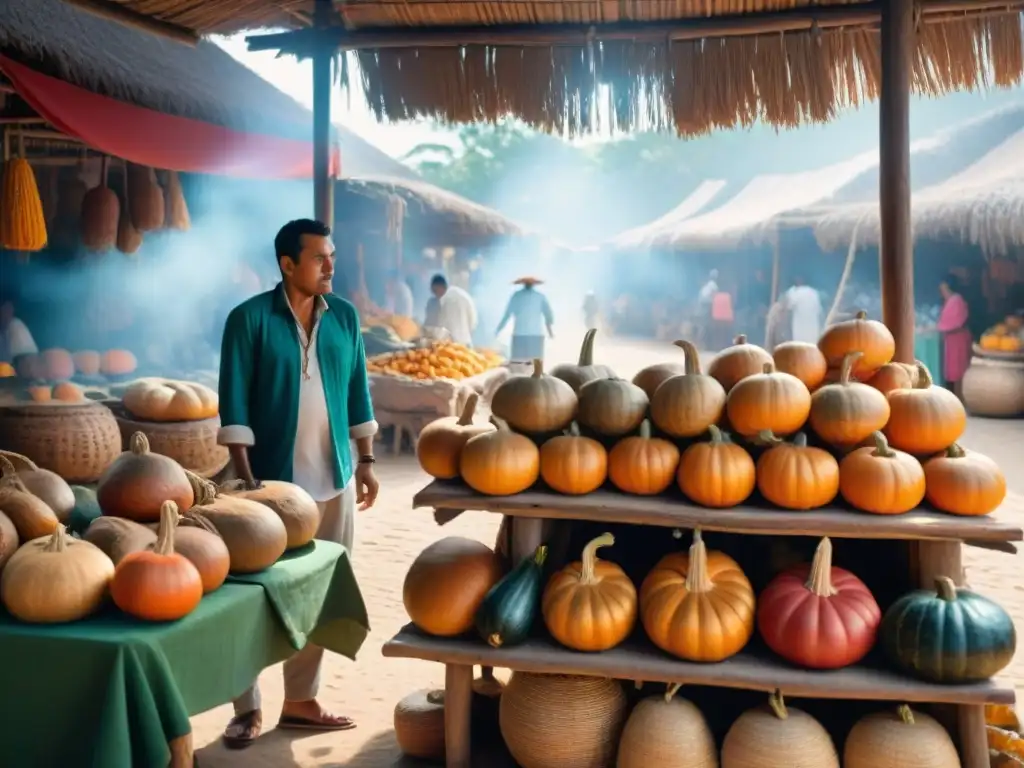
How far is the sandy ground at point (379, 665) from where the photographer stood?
3.68 metres

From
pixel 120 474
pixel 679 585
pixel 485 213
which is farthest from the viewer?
pixel 485 213

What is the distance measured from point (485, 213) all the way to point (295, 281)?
1594cm

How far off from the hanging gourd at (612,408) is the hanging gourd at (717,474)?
0.24 metres

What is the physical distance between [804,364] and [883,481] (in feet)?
1.96

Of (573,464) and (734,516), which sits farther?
(573,464)

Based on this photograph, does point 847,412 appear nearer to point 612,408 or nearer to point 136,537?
point 612,408

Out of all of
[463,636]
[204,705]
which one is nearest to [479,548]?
[463,636]

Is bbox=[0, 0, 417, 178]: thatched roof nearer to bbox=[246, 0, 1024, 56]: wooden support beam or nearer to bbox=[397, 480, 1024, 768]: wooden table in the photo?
bbox=[246, 0, 1024, 56]: wooden support beam

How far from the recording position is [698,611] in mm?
3072

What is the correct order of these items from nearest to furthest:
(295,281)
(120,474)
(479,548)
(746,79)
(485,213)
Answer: (120,474) → (479,548) → (295,281) → (746,79) → (485,213)

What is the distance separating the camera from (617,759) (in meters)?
3.19

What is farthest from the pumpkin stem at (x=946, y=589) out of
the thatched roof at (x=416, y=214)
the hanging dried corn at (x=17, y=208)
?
the thatched roof at (x=416, y=214)

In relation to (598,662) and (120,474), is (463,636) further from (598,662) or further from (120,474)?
(120,474)

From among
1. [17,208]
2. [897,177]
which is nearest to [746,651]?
[897,177]
